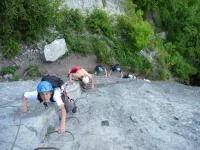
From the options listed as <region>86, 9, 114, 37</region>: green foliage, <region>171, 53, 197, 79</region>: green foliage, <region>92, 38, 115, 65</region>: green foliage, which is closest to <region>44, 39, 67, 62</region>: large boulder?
<region>92, 38, 115, 65</region>: green foliage

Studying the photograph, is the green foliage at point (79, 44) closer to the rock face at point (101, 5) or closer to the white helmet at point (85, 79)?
the rock face at point (101, 5)

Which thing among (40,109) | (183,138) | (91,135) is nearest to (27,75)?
(40,109)

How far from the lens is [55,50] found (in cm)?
1439

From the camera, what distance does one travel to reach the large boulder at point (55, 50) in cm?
1415

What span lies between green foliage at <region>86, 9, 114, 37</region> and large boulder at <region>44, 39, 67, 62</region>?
10.1 feet

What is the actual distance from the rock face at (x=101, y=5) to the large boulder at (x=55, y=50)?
11.1 feet

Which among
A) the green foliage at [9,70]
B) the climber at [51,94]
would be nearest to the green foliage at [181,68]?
the green foliage at [9,70]

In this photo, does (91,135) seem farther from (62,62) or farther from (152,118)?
(62,62)

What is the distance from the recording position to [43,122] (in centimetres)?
659

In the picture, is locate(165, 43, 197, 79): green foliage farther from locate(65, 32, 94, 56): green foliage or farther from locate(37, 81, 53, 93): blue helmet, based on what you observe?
locate(37, 81, 53, 93): blue helmet

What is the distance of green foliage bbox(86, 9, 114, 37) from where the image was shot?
16.9 meters

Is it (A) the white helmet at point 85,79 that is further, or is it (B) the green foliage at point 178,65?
(B) the green foliage at point 178,65

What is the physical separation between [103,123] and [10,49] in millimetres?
8256

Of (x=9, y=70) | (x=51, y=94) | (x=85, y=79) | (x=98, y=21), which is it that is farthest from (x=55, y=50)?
(x=51, y=94)
